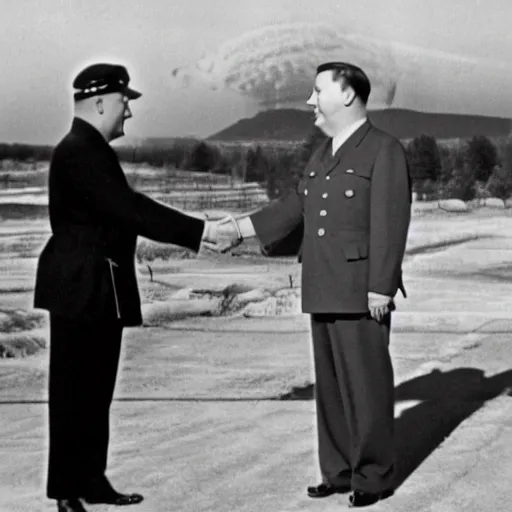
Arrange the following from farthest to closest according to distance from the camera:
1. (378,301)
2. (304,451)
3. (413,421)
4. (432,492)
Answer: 1. (413,421)
2. (304,451)
3. (432,492)
4. (378,301)

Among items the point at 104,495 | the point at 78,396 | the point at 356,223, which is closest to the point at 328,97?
the point at 356,223

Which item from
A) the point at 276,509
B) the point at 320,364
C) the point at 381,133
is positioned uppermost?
the point at 381,133

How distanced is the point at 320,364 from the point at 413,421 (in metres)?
0.96

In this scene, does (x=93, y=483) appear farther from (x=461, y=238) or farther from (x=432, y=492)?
(x=461, y=238)

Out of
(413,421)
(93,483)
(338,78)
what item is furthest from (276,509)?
(338,78)

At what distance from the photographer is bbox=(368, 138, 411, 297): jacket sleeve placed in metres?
3.85

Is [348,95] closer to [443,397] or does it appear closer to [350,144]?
[350,144]

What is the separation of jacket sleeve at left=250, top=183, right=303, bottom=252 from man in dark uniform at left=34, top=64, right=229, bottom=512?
30 centimetres

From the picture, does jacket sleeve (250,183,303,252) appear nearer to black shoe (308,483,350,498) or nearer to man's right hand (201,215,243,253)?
man's right hand (201,215,243,253)

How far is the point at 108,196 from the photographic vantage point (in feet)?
12.9

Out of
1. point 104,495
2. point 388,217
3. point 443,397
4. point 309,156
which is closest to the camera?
point 388,217

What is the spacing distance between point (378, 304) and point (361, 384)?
0.27m

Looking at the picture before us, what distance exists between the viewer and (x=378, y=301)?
3.85 meters

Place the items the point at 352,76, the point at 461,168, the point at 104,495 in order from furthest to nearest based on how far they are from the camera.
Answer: the point at 461,168 → the point at 104,495 → the point at 352,76
